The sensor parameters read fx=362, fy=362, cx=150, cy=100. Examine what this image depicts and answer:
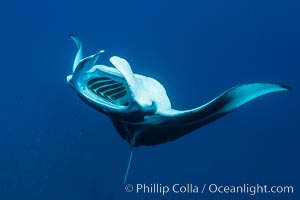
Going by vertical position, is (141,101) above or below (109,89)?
below

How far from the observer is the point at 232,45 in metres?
8.82

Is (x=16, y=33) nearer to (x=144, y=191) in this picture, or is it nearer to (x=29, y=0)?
(x=29, y=0)

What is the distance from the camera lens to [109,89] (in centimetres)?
269

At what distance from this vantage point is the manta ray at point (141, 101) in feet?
6.82

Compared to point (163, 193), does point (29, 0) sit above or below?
above

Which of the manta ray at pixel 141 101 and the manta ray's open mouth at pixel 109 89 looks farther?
the manta ray's open mouth at pixel 109 89

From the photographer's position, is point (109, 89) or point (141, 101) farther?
point (109, 89)

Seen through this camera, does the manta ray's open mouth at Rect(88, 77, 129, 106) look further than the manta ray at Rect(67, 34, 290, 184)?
Yes

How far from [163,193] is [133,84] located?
22.4 feet

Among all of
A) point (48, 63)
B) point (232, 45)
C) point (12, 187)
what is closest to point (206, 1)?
point (232, 45)

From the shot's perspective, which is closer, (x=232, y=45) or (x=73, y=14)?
(x=232, y=45)

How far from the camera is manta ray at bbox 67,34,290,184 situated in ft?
6.82

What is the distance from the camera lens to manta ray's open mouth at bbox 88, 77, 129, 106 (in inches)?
102

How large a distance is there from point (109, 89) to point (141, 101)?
1.84ft
